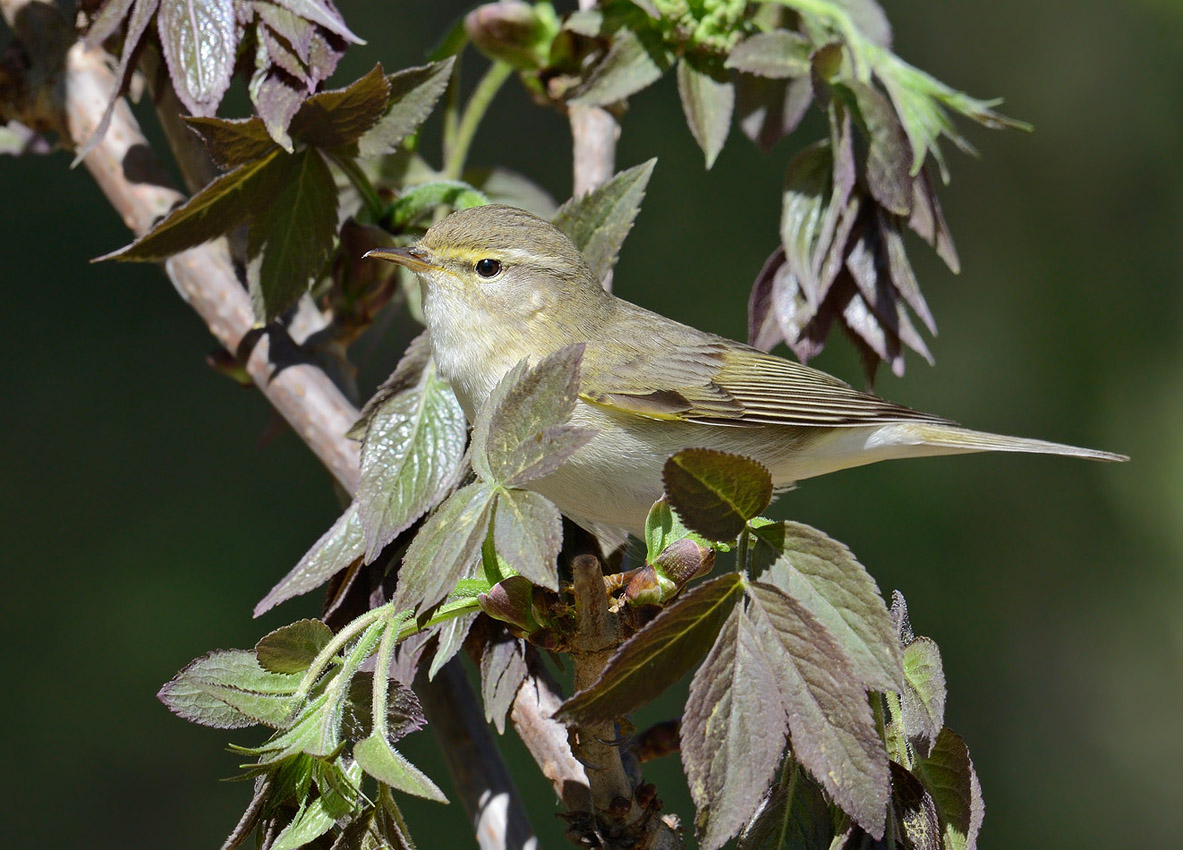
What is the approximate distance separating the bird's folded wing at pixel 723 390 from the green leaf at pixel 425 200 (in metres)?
0.28

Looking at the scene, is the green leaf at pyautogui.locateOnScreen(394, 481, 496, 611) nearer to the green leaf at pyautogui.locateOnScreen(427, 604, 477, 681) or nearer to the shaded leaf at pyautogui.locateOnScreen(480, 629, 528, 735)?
the green leaf at pyautogui.locateOnScreen(427, 604, 477, 681)

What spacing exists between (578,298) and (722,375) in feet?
0.83

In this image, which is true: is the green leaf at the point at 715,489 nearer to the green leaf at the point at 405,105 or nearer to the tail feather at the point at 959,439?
the green leaf at the point at 405,105

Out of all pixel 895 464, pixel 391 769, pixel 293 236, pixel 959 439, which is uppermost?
pixel 293 236

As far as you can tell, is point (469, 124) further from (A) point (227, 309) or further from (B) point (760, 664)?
(B) point (760, 664)

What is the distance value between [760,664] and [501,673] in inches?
18.5

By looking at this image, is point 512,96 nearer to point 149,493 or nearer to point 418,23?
point 418,23

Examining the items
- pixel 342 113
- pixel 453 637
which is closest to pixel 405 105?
pixel 342 113

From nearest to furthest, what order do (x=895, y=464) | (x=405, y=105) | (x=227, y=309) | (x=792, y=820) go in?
(x=792, y=820) → (x=405, y=105) → (x=227, y=309) → (x=895, y=464)

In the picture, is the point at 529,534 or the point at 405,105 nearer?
the point at 529,534

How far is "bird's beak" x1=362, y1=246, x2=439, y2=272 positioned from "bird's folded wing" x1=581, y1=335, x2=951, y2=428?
0.86ft

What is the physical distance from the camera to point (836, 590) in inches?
34.9

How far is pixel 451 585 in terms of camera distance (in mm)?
854

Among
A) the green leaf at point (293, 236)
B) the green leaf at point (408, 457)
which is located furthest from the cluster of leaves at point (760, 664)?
the green leaf at point (293, 236)
